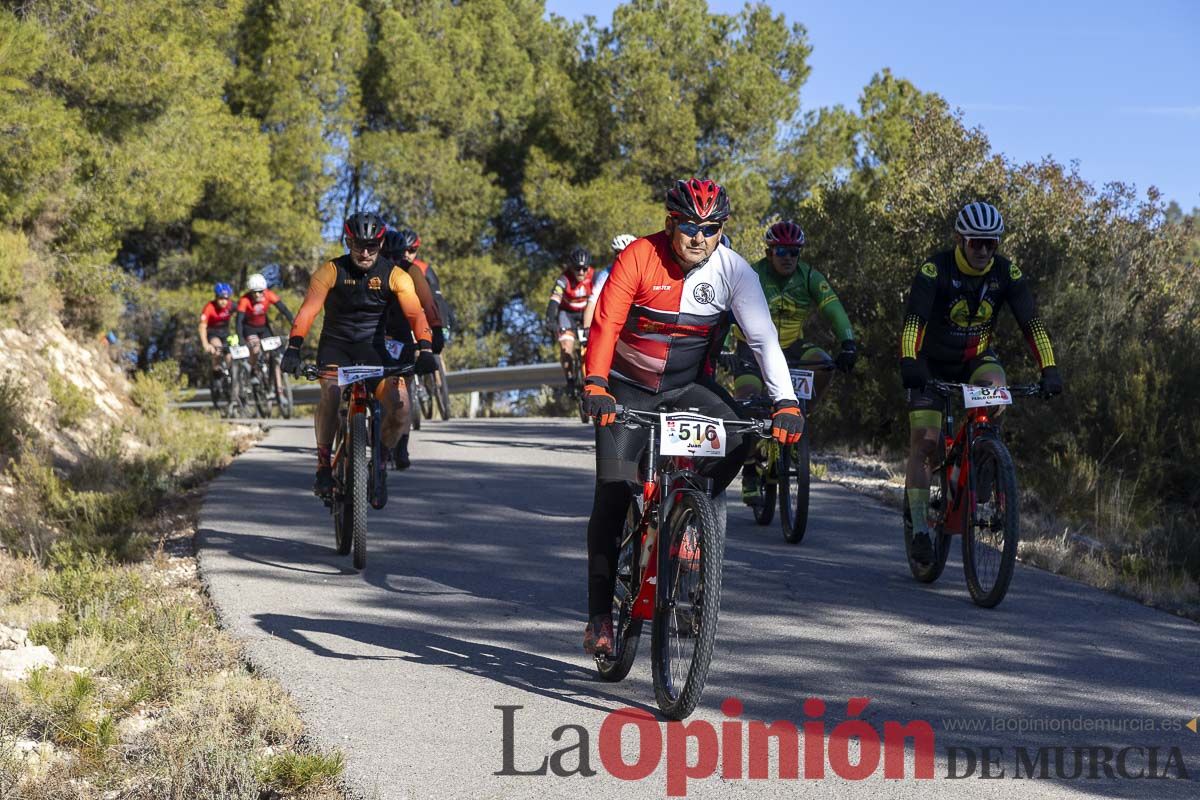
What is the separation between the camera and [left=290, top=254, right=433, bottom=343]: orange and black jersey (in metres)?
9.66

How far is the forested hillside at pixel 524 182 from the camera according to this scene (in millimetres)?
13500

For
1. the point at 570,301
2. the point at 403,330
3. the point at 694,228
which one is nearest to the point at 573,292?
the point at 570,301

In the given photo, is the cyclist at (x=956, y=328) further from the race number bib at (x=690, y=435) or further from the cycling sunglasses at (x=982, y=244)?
the race number bib at (x=690, y=435)

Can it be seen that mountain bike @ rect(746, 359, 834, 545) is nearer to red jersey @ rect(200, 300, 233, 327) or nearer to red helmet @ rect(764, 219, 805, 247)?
red helmet @ rect(764, 219, 805, 247)

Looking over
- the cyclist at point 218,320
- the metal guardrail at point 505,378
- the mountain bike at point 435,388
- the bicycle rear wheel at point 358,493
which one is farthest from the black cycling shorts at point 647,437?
the metal guardrail at point 505,378

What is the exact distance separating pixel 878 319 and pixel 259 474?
7.11 m

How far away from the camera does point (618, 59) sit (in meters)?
34.5

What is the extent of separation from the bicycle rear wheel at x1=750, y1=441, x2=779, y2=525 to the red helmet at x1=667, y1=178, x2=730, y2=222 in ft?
13.7

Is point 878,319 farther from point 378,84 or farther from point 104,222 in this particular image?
point 378,84

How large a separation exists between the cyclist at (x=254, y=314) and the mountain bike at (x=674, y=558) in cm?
1526

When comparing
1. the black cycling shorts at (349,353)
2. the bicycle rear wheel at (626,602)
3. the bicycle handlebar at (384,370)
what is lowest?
the bicycle rear wheel at (626,602)

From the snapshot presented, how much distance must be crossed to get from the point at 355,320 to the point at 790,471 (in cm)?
333

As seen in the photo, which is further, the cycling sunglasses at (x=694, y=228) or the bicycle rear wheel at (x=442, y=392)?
the bicycle rear wheel at (x=442, y=392)

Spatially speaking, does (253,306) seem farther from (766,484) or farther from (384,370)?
(766,484)
